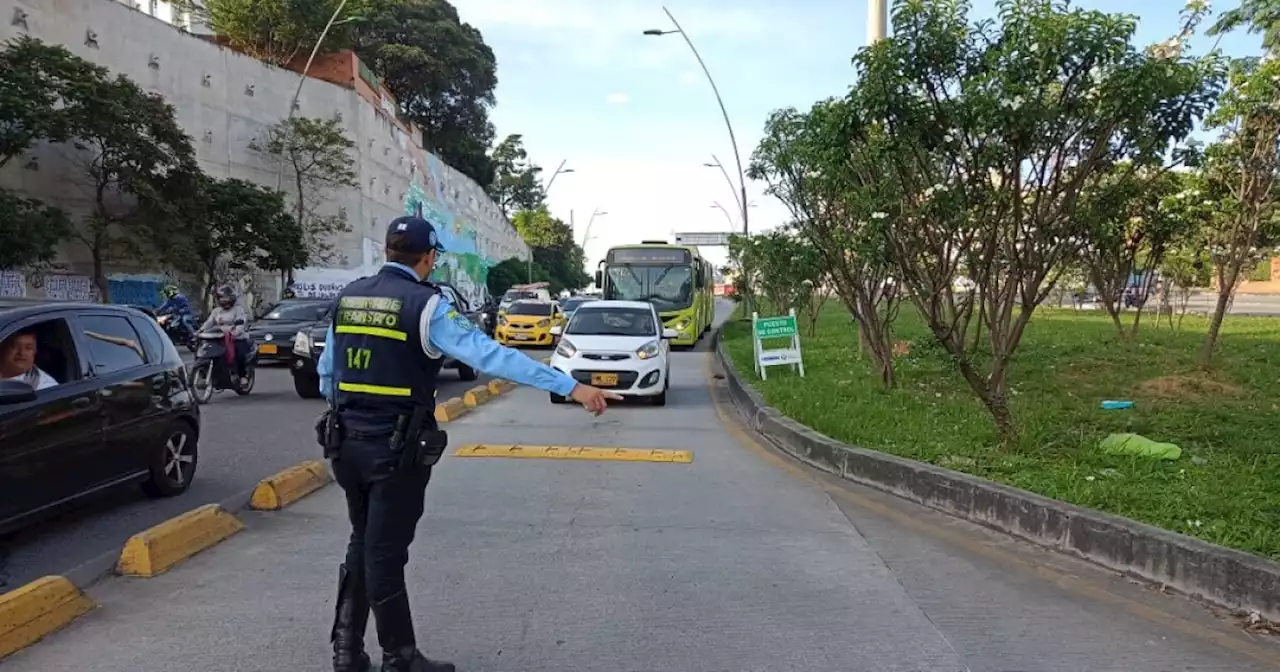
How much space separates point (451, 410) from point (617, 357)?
2492 mm

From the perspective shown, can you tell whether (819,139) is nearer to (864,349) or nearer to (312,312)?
(864,349)

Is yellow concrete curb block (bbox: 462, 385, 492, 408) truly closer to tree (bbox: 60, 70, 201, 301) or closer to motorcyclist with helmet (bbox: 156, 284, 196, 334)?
motorcyclist with helmet (bbox: 156, 284, 196, 334)

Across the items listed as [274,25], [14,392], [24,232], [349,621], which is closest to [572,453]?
[14,392]

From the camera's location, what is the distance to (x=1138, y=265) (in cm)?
2172

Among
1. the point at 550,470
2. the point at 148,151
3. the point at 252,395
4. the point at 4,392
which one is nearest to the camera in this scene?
the point at 4,392

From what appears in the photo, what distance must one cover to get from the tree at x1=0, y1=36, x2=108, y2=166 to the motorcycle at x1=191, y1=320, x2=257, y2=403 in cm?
1151

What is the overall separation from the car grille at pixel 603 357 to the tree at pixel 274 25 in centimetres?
3216

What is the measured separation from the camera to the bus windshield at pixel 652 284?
27203 mm

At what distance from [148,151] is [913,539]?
24.0 m

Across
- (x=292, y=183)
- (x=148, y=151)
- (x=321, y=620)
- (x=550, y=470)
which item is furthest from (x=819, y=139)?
(x=292, y=183)

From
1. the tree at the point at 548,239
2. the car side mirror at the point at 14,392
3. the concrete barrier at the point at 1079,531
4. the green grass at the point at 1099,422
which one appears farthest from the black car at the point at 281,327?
the tree at the point at 548,239

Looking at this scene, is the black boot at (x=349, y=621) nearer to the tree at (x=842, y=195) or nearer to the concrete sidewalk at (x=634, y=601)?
the concrete sidewalk at (x=634, y=601)

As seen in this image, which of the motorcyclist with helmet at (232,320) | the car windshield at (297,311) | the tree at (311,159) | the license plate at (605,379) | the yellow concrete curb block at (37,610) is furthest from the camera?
the tree at (311,159)

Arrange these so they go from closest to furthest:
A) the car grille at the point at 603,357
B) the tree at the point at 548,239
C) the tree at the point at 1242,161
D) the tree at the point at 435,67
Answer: the tree at the point at 1242,161 < the car grille at the point at 603,357 < the tree at the point at 435,67 < the tree at the point at 548,239
